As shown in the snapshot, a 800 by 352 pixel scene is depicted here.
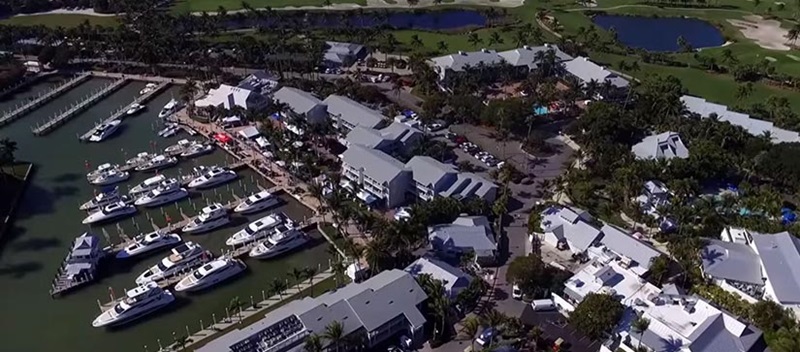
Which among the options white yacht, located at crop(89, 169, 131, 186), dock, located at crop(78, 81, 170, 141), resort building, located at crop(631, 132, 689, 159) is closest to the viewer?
white yacht, located at crop(89, 169, 131, 186)

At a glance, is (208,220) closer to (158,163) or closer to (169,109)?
(158,163)

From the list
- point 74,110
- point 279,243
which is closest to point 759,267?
point 279,243

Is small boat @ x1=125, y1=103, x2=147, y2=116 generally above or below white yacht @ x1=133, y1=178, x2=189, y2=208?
above

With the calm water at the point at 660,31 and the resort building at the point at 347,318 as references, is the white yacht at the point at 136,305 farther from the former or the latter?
the calm water at the point at 660,31

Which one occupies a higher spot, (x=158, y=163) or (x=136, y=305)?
(x=158, y=163)

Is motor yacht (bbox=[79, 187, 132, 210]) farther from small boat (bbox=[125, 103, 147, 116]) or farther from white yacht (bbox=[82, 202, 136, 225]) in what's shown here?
small boat (bbox=[125, 103, 147, 116])

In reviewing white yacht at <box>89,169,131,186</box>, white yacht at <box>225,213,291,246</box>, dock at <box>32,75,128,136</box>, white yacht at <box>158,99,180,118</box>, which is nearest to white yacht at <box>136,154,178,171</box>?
white yacht at <box>89,169,131,186</box>
